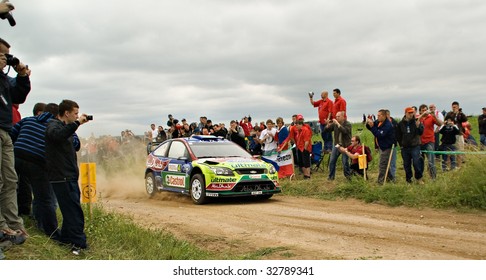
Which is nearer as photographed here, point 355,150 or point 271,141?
point 355,150

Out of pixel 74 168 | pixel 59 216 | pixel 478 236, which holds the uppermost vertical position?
pixel 74 168

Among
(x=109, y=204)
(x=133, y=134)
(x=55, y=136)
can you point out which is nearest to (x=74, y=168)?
(x=55, y=136)

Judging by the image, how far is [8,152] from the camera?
19.9 feet

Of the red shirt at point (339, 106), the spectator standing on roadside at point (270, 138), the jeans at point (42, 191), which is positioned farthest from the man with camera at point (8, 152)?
the spectator standing on roadside at point (270, 138)

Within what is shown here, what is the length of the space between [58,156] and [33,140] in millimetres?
755

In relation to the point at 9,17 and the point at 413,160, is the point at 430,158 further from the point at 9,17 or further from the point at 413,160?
the point at 9,17

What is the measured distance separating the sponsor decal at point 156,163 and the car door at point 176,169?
0.47 ft

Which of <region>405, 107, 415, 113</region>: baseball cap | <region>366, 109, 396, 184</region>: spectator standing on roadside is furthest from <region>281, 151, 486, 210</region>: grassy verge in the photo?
<region>405, 107, 415, 113</region>: baseball cap

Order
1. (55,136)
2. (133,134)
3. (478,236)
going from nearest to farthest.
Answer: (55,136)
(478,236)
(133,134)

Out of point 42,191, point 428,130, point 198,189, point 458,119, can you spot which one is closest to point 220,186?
point 198,189

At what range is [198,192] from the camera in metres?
12.4

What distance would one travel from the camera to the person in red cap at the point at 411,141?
41.8 feet

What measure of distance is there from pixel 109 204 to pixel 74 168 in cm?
726

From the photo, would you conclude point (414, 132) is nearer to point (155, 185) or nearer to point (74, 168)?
point (155, 185)
